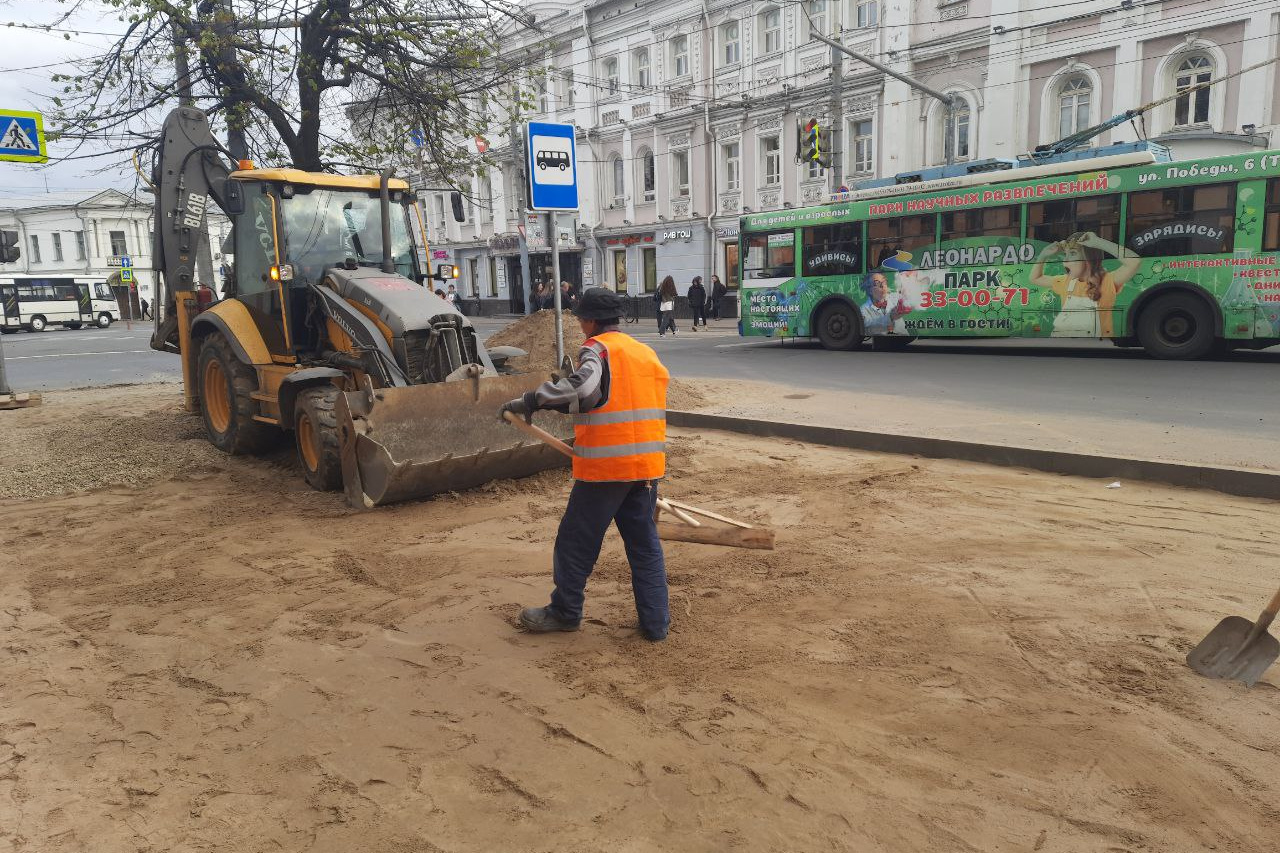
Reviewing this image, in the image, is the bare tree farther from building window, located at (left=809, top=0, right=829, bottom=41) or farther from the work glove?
building window, located at (left=809, top=0, right=829, bottom=41)

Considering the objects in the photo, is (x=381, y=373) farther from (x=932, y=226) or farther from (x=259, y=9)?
(x=932, y=226)

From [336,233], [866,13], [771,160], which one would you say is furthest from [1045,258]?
[771,160]

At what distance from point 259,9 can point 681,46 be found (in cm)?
2322

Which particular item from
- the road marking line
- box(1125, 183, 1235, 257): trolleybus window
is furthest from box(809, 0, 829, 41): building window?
the road marking line

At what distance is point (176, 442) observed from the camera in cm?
888

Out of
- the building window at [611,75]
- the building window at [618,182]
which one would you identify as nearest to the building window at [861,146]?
the building window at [618,182]

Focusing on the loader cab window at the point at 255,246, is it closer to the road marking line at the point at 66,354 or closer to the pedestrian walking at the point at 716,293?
the road marking line at the point at 66,354

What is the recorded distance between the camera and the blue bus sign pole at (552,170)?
807 cm

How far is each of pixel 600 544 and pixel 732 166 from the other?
1188 inches

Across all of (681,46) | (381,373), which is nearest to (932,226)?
(381,373)

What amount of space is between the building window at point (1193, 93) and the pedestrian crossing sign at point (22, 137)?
76.4 ft

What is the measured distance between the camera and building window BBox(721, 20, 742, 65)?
103ft

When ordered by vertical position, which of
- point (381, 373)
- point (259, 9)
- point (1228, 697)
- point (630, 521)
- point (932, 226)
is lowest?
point (1228, 697)

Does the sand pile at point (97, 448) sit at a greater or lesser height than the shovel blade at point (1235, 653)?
greater
